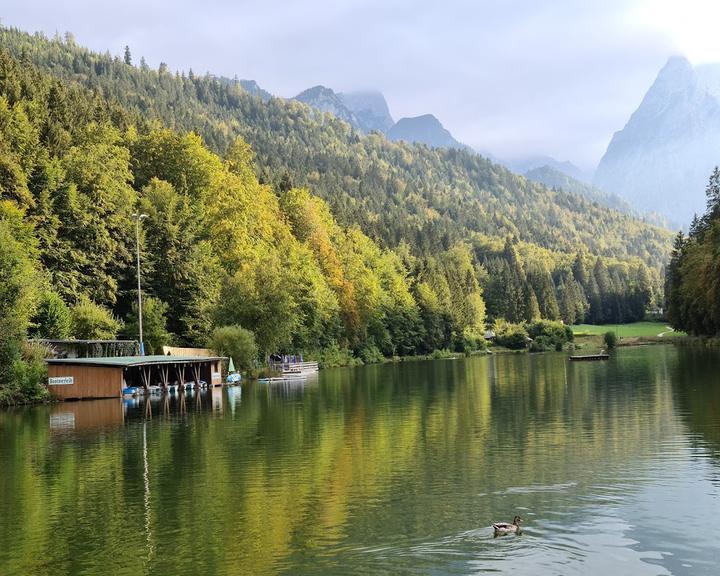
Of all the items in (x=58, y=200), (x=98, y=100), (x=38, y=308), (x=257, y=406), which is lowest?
(x=257, y=406)

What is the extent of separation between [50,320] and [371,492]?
5059cm

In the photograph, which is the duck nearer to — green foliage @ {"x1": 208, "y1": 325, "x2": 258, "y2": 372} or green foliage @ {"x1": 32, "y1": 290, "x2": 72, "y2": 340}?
green foliage @ {"x1": 32, "y1": 290, "x2": 72, "y2": 340}

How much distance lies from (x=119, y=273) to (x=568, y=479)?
7091 centimetres

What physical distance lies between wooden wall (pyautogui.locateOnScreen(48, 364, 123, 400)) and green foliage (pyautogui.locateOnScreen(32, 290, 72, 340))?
306 inches

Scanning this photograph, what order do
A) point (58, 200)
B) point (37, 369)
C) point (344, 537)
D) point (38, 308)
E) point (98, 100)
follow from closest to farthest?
point (344, 537) < point (37, 369) < point (38, 308) < point (58, 200) < point (98, 100)

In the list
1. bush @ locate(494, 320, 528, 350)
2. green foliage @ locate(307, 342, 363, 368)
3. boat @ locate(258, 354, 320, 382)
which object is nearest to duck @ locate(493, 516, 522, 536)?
boat @ locate(258, 354, 320, 382)

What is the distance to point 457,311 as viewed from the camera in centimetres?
17350

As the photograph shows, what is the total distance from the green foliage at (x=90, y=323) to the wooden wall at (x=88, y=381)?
12617 millimetres

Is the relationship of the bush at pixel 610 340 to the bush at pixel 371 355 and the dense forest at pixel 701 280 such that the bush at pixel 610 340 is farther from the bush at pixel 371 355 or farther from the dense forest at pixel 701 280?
the bush at pixel 371 355

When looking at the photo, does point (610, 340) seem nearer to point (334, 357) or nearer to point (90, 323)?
point (334, 357)

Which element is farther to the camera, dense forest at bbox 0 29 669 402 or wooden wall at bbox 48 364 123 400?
dense forest at bbox 0 29 669 402

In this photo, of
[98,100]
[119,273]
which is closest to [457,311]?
[98,100]

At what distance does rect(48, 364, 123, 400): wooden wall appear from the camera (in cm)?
5825

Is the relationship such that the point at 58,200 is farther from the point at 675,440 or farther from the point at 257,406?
the point at 675,440
